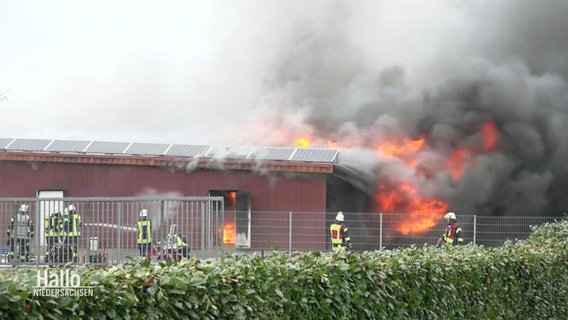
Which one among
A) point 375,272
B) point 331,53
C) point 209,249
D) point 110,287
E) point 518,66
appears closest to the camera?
point 110,287

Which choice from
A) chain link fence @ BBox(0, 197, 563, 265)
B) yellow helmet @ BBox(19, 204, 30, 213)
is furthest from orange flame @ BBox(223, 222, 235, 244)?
yellow helmet @ BBox(19, 204, 30, 213)

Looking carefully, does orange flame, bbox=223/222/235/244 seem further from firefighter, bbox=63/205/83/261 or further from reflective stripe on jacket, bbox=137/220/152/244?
firefighter, bbox=63/205/83/261

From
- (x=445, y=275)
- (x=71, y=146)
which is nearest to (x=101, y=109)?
(x=71, y=146)

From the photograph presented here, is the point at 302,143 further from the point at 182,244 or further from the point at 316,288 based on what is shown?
the point at 316,288

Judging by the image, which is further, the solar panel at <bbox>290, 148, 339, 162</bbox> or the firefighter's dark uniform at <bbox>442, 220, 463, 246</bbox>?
the solar panel at <bbox>290, 148, 339, 162</bbox>

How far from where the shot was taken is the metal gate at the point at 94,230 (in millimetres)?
11648

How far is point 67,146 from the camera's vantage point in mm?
24547

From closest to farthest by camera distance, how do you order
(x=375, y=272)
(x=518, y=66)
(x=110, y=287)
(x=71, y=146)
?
(x=110, y=287), (x=375, y=272), (x=71, y=146), (x=518, y=66)

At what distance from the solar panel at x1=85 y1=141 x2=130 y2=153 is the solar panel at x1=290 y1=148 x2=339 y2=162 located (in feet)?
16.0

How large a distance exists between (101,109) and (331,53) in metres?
8.10

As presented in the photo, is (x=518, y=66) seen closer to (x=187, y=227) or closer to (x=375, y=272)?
(x=187, y=227)

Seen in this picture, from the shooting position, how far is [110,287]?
473cm

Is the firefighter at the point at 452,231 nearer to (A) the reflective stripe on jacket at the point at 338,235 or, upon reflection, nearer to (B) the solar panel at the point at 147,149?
(A) the reflective stripe on jacket at the point at 338,235

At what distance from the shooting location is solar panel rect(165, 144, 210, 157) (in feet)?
78.0
